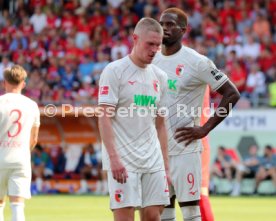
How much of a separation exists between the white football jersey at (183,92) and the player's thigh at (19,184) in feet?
Result: 5.69

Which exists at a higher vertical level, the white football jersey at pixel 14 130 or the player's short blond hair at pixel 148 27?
the player's short blond hair at pixel 148 27

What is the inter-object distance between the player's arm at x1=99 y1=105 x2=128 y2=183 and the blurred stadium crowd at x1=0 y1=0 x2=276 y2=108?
15.5 m

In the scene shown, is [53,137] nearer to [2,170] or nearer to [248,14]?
[248,14]

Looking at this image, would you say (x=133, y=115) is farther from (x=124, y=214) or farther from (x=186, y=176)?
(x=186, y=176)

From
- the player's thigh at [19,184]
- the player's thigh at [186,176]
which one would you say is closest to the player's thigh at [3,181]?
the player's thigh at [19,184]

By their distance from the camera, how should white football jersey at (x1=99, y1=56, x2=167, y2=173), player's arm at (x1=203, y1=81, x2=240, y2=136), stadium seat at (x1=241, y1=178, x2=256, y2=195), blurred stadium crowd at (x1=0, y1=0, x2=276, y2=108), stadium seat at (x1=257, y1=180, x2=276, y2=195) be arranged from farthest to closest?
1. blurred stadium crowd at (x1=0, y1=0, x2=276, y2=108)
2. stadium seat at (x1=241, y1=178, x2=256, y2=195)
3. stadium seat at (x1=257, y1=180, x2=276, y2=195)
4. player's arm at (x1=203, y1=81, x2=240, y2=136)
5. white football jersey at (x1=99, y1=56, x2=167, y2=173)

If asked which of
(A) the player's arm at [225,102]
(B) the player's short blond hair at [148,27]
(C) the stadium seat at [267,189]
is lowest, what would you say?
(C) the stadium seat at [267,189]

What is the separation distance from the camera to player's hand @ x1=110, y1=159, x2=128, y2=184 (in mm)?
8062

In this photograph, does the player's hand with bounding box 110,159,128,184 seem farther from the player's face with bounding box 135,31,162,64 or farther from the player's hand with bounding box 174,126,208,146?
the player's hand with bounding box 174,126,208,146

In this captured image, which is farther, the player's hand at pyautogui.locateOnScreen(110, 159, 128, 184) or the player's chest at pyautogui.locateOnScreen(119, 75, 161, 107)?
the player's chest at pyautogui.locateOnScreen(119, 75, 161, 107)

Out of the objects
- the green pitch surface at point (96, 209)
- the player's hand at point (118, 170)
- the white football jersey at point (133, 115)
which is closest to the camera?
the player's hand at point (118, 170)

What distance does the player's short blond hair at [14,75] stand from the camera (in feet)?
33.6

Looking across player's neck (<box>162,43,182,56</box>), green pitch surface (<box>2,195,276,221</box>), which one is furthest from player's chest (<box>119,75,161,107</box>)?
green pitch surface (<box>2,195,276,221</box>)

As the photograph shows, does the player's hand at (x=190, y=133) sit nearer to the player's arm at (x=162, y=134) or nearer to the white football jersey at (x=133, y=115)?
the player's arm at (x=162, y=134)
